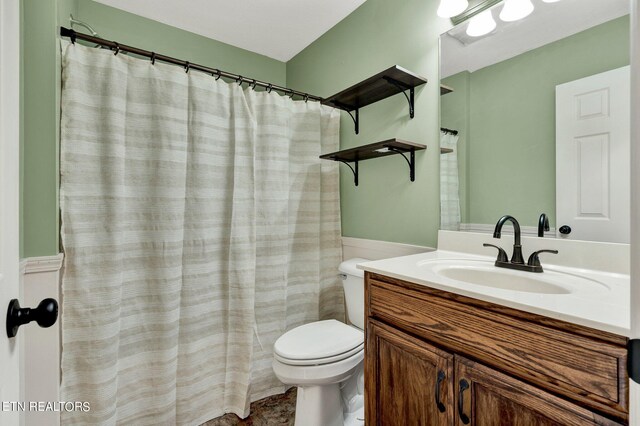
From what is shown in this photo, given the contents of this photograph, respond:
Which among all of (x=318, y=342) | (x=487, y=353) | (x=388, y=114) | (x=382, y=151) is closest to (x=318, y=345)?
(x=318, y=342)

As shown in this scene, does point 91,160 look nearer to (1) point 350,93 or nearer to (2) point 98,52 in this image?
(2) point 98,52

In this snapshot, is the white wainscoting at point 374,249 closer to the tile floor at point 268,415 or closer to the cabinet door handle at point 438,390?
the cabinet door handle at point 438,390

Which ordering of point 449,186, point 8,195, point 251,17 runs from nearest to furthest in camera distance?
1. point 8,195
2. point 449,186
3. point 251,17

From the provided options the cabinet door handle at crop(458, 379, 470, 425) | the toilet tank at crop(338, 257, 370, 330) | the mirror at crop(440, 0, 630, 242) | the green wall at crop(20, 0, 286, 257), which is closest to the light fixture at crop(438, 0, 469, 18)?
the mirror at crop(440, 0, 630, 242)

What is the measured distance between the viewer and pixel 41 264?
123 centimetres

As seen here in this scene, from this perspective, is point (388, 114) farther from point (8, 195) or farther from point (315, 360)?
point (8, 195)

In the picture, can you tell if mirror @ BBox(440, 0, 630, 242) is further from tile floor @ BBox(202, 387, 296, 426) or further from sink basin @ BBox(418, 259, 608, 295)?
tile floor @ BBox(202, 387, 296, 426)

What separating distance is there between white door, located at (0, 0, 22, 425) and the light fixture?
5.03 feet

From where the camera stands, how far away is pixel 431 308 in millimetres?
1002

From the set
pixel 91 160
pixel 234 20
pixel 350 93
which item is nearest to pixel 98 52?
pixel 91 160

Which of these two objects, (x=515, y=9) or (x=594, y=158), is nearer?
(x=594, y=158)

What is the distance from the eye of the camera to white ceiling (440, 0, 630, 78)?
1125 mm

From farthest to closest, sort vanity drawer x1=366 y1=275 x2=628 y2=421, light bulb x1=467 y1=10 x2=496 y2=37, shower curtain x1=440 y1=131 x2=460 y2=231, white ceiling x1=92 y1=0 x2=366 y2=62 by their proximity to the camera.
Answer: white ceiling x1=92 y1=0 x2=366 y2=62 → shower curtain x1=440 y1=131 x2=460 y2=231 → light bulb x1=467 y1=10 x2=496 y2=37 → vanity drawer x1=366 y1=275 x2=628 y2=421

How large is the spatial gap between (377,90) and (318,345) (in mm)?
1397
